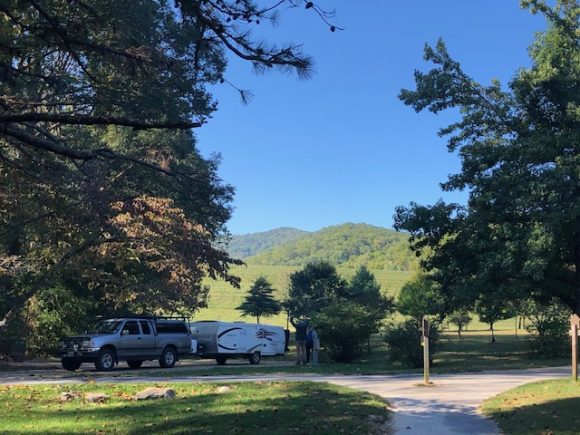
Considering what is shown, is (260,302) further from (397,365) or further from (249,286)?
(397,365)

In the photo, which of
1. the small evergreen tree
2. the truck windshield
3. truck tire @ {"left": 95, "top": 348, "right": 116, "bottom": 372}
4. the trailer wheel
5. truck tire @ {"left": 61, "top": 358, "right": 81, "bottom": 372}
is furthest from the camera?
the small evergreen tree

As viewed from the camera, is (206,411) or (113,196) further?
(113,196)

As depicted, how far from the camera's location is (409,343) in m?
22.2

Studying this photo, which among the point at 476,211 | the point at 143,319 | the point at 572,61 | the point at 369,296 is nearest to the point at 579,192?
the point at 476,211

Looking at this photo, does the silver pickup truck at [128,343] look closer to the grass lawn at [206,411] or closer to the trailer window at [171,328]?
the trailer window at [171,328]

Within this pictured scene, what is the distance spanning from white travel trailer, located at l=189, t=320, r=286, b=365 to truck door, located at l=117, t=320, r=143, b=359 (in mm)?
5602

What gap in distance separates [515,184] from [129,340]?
50.8ft

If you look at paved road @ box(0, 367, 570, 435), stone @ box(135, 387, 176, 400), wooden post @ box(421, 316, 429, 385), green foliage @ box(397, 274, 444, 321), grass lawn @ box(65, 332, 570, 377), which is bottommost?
grass lawn @ box(65, 332, 570, 377)

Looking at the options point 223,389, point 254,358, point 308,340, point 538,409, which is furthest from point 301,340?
point 538,409

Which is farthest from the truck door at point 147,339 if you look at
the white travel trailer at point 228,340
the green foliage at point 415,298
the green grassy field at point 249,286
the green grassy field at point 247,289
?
the green grassy field at point 247,289

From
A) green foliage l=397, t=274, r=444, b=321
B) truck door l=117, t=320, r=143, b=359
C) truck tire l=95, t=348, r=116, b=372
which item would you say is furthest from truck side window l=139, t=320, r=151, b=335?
green foliage l=397, t=274, r=444, b=321

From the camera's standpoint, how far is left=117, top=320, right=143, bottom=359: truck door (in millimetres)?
22281

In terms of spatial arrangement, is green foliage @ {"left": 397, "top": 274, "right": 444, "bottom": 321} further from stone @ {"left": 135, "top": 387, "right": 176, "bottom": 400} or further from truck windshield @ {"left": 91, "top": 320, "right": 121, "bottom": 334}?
stone @ {"left": 135, "top": 387, "right": 176, "bottom": 400}

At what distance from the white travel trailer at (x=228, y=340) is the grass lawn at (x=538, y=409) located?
57.2ft
